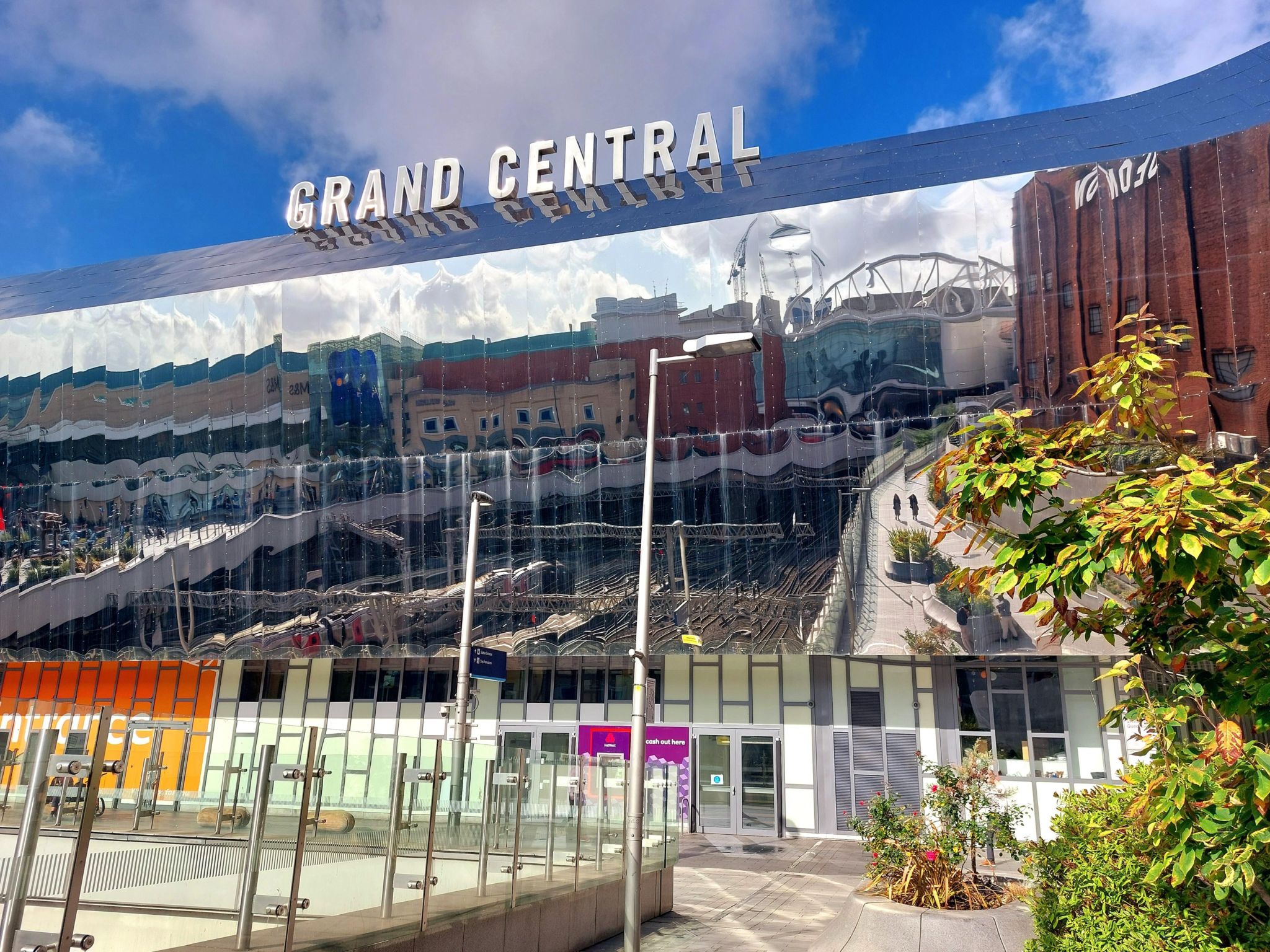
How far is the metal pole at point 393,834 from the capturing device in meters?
8.82

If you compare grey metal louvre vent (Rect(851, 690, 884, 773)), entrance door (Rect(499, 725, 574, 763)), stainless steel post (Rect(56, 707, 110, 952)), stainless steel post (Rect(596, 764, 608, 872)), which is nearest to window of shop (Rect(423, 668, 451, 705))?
entrance door (Rect(499, 725, 574, 763))

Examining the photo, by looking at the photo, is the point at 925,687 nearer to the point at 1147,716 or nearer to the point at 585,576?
the point at 585,576

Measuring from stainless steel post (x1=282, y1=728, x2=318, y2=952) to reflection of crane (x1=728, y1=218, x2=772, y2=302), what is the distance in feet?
74.0

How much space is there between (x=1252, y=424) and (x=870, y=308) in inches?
378

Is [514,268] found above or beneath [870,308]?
above

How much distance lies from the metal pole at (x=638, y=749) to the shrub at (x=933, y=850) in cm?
269

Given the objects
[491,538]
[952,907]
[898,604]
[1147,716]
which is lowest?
[952,907]

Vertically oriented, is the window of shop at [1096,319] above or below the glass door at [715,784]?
above

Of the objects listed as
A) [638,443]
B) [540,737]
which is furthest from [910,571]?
[540,737]

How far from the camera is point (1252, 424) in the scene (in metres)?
24.3

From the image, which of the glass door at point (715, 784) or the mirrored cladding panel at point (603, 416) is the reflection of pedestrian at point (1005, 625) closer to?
the mirrored cladding panel at point (603, 416)

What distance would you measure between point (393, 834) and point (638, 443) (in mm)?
21625

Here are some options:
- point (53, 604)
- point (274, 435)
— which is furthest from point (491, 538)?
point (53, 604)

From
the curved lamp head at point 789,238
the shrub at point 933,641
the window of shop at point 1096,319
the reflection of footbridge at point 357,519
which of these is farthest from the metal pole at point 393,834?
the window of shop at point 1096,319
